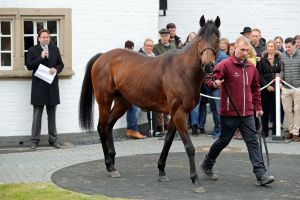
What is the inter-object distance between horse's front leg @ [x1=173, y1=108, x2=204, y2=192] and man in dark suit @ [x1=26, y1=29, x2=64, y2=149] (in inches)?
183

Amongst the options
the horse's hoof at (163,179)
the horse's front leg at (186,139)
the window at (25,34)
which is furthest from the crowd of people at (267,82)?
the horse's front leg at (186,139)

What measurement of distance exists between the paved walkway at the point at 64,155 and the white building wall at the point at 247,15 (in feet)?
16.4

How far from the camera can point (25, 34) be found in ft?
48.5

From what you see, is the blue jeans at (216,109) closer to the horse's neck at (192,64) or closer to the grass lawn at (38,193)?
the horse's neck at (192,64)

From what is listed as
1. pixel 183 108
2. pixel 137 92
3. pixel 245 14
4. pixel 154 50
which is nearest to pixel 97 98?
pixel 137 92

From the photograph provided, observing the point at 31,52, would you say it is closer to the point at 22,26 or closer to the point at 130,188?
the point at 22,26

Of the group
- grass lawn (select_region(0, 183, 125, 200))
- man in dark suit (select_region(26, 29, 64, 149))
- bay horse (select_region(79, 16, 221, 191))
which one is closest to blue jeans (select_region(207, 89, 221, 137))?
man in dark suit (select_region(26, 29, 64, 149))

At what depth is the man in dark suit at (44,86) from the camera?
1405 centimetres

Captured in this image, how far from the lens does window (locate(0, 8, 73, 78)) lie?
14.5 m

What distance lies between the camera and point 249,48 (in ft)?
33.3

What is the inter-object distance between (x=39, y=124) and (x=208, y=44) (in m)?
5.56

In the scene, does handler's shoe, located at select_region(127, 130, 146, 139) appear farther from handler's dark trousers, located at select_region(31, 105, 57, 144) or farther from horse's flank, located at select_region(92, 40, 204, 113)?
horse's flank, located at select_region(92, 40, 204, 113)

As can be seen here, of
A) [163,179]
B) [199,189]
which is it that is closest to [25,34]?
[163,179]

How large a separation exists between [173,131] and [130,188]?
1106 mm
